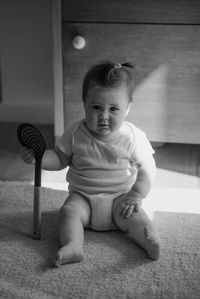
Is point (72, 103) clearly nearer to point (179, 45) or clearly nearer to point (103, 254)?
point (179, 45)

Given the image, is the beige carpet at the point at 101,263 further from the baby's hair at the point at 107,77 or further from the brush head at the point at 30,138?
the baby's hair at the point at 107,77

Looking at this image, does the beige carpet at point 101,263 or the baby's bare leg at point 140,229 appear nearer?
the beige carpet at point 101,263

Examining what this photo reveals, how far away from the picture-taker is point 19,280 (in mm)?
950

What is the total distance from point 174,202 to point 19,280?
1.67 ft

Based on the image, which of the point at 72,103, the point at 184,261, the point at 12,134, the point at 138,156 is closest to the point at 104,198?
the point at 138,156

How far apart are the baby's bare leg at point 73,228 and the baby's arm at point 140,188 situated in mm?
89

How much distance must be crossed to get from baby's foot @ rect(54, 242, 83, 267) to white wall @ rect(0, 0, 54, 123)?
3.29 feet

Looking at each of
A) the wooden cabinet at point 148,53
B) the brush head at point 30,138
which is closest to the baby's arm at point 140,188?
the brush head at point 30,138

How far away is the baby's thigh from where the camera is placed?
1.11 metres

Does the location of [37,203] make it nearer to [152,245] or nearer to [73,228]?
[73,228]

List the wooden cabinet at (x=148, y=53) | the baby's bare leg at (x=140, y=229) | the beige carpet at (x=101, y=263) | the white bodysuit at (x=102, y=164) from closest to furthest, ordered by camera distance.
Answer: the beige carpet at (x=101, y=263), the baby's bare leg at (x=140, y=229), the white bodysuit at (x=102, y=164), the wooden cabinet at (x=148, y=53)

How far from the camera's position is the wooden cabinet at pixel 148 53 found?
1.43 metres

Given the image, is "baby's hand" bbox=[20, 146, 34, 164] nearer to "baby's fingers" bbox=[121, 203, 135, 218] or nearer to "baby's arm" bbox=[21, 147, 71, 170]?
"baby's arm" bbox=[21, 147, 71, 170]

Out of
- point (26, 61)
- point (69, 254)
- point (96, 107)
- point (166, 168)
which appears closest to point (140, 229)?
point (69, 254)
